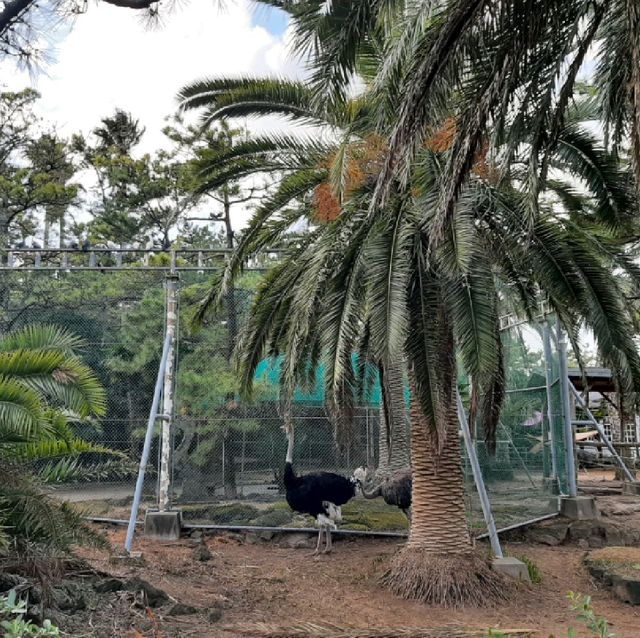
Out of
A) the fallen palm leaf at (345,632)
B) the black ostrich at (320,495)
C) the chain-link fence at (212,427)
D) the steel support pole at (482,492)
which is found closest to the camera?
the fallen palm leaf at (345,632)

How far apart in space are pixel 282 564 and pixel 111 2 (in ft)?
19.8

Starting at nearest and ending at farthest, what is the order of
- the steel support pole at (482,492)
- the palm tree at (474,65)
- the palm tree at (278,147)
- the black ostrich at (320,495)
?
the palm tree at (474,65) → the steel support pole at (482,492) → the palm tree at (278,147) → the black ostrich at (320,495)

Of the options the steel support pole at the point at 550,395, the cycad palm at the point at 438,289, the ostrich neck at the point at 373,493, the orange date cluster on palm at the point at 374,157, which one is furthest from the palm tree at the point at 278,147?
the steel support pole at the point at 550,395

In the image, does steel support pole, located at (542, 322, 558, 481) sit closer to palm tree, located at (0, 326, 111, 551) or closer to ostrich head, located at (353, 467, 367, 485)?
ostrich head, located at (353, 467, 367, 485)

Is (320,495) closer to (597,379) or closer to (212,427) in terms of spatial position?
(212,427)

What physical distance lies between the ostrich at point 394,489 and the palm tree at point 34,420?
14.3 feet

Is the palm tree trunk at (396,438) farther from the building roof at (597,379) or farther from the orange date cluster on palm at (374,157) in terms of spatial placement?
the building roof at (597,379)

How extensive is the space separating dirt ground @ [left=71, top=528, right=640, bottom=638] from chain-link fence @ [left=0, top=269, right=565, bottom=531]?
61 cm

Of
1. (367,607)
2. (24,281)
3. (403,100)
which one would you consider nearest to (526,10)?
(403,100)

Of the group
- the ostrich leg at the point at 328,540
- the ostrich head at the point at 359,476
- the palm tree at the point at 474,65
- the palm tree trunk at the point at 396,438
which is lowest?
the ostrich leg at the point at 328,540

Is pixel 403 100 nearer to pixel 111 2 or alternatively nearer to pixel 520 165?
pixel 111 2

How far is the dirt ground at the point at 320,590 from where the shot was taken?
5691mm

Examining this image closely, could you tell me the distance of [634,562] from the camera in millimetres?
7246

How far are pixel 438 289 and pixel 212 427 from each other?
4.39 m
